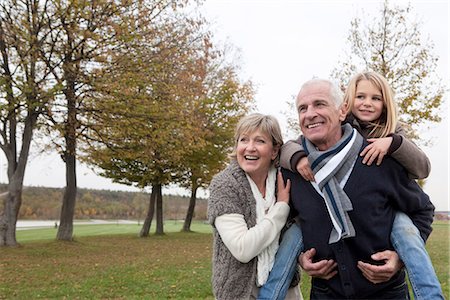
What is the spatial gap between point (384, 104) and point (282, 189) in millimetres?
872

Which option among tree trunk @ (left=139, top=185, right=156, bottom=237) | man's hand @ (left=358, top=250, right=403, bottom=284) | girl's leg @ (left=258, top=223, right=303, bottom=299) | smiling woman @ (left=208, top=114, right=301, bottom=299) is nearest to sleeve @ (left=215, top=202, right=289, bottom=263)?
smiling woman @ (left=208, top=114, right=301, bottom=299)

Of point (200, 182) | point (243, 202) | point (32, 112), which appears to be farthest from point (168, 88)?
point (243, 202)

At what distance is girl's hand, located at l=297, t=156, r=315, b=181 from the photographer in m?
2.38

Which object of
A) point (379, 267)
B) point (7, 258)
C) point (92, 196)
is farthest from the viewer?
point (92, 196)

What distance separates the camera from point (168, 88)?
656 inches

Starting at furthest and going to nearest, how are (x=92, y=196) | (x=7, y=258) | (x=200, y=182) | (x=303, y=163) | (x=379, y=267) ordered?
(x=92, y=196), (x=200, y=182), (x=7, y=258), (x=303, y=163), (x=379, y=267)

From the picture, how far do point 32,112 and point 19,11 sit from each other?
3.36 m

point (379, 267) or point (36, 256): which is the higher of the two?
point (379, 267)

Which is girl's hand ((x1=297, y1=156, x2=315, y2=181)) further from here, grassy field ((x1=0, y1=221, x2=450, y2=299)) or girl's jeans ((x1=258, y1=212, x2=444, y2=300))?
grassy field ((x1=0, y1=221, x2=450, y2=299))

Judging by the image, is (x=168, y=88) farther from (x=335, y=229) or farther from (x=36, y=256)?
(x=335, y=229)

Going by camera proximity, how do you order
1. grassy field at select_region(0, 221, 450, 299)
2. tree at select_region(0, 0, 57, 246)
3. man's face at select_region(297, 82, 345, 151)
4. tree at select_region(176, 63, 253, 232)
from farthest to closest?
tree at select_region(176, 63, 253, 232) < tree at select_region(0, 0, 57, 246) < grassy field at select_region(0, 221, 450, 299) < man's face at select_region(297, 82, 345, 151)

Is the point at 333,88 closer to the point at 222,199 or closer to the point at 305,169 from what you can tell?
the point at 305,169

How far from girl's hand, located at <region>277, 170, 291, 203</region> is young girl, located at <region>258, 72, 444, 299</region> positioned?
0.10 meters

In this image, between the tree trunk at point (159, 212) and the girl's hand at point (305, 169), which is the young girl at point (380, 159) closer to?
the girl's hand at point (305, 169)
